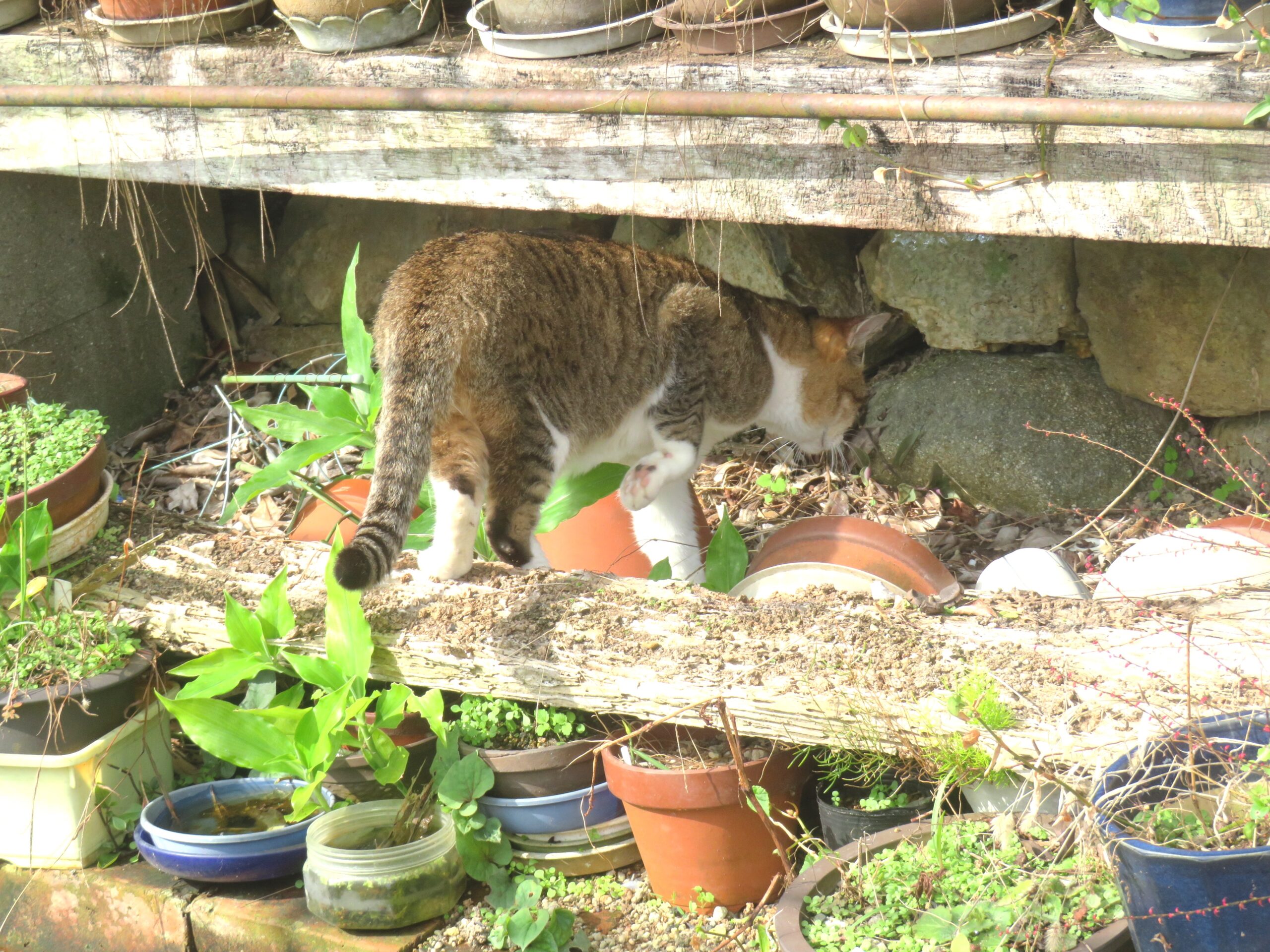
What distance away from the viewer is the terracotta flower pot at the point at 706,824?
256 cm

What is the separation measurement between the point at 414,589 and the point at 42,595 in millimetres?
987

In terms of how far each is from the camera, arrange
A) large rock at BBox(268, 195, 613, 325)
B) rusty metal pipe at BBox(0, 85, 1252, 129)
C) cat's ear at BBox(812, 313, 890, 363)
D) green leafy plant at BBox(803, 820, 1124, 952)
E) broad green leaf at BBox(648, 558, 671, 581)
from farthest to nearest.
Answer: large rock at BBox(268, 195, 613, 325) < cat's ear at BBox(812, 313, 890, 363) < broad green leaf at BBox(648, 558, 671, 581) < rusty metal pipe at BBox(0, 85, 1252, 129) < green leafy plant at BBox(803, 820, 1124, 952)

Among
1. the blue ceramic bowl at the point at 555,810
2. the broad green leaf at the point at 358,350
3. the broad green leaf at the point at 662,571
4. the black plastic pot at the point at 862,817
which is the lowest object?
the blue ceramic bowl at the point at 555,810

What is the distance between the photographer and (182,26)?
3.88 meters

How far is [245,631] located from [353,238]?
2.91m

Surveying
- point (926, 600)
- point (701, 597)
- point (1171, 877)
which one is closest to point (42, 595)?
point (701, 597)

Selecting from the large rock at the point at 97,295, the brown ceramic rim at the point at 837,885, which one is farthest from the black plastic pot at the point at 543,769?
the large rock at the point at 97,295

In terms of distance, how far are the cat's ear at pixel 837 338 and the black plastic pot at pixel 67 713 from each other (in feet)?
7.82

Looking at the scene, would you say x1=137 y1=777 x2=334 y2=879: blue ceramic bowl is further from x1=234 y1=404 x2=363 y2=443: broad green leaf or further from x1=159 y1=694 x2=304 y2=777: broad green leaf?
x1=234 y1=404 x2=363 y2=443: broad green leaf

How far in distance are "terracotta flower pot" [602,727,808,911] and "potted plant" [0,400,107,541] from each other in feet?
5.57

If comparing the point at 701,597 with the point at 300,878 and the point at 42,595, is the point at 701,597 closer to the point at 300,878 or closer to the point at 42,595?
the point at 300,878

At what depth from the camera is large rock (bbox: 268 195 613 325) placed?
5141mm

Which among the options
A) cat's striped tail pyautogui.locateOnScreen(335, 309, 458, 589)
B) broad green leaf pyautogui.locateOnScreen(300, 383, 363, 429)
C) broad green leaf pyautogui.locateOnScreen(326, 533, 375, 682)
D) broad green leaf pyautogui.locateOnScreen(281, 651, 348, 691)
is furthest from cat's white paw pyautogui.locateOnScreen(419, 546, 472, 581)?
broad green leaf pyautogui.locateOnScreen(300, 383, 363, 429)

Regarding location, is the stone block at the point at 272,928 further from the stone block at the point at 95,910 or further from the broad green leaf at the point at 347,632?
the broad green leaf at the point at 347,632
